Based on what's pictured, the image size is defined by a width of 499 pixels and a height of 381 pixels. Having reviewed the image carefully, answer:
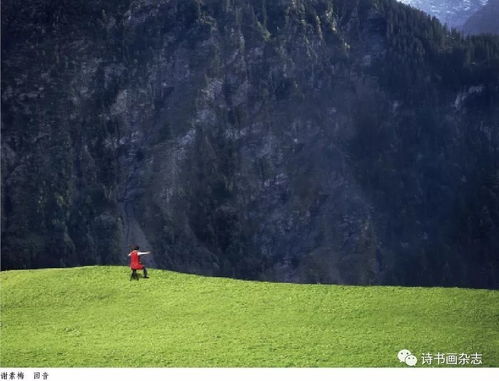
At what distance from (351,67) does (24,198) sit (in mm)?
96183

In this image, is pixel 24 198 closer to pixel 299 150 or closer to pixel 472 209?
pixel 299 150

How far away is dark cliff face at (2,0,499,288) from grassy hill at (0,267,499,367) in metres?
110

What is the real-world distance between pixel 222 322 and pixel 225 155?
139570mm

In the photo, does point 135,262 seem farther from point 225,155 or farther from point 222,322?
point 225,155

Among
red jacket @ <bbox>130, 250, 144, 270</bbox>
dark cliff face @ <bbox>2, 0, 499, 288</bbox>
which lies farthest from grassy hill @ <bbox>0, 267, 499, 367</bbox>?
dark cliff face @ <bbox>2, 0, 499, 288</bbox>

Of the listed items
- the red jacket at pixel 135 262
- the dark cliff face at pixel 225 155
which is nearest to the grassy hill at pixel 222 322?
the red jacket at pixel 135 262

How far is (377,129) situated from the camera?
19688 centimetres

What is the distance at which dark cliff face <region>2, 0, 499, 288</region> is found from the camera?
518ft

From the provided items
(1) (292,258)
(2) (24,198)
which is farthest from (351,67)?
(2) (24,198)

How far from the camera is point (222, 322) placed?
37031 mm

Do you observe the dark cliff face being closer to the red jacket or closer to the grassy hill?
the red jacket

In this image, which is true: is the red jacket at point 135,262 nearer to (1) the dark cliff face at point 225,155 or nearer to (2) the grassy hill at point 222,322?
(2) the grassy hill at point 222,322

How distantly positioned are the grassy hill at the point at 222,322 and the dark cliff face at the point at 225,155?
110314 mm

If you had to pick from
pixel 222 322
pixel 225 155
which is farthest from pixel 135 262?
pixel 225 155
